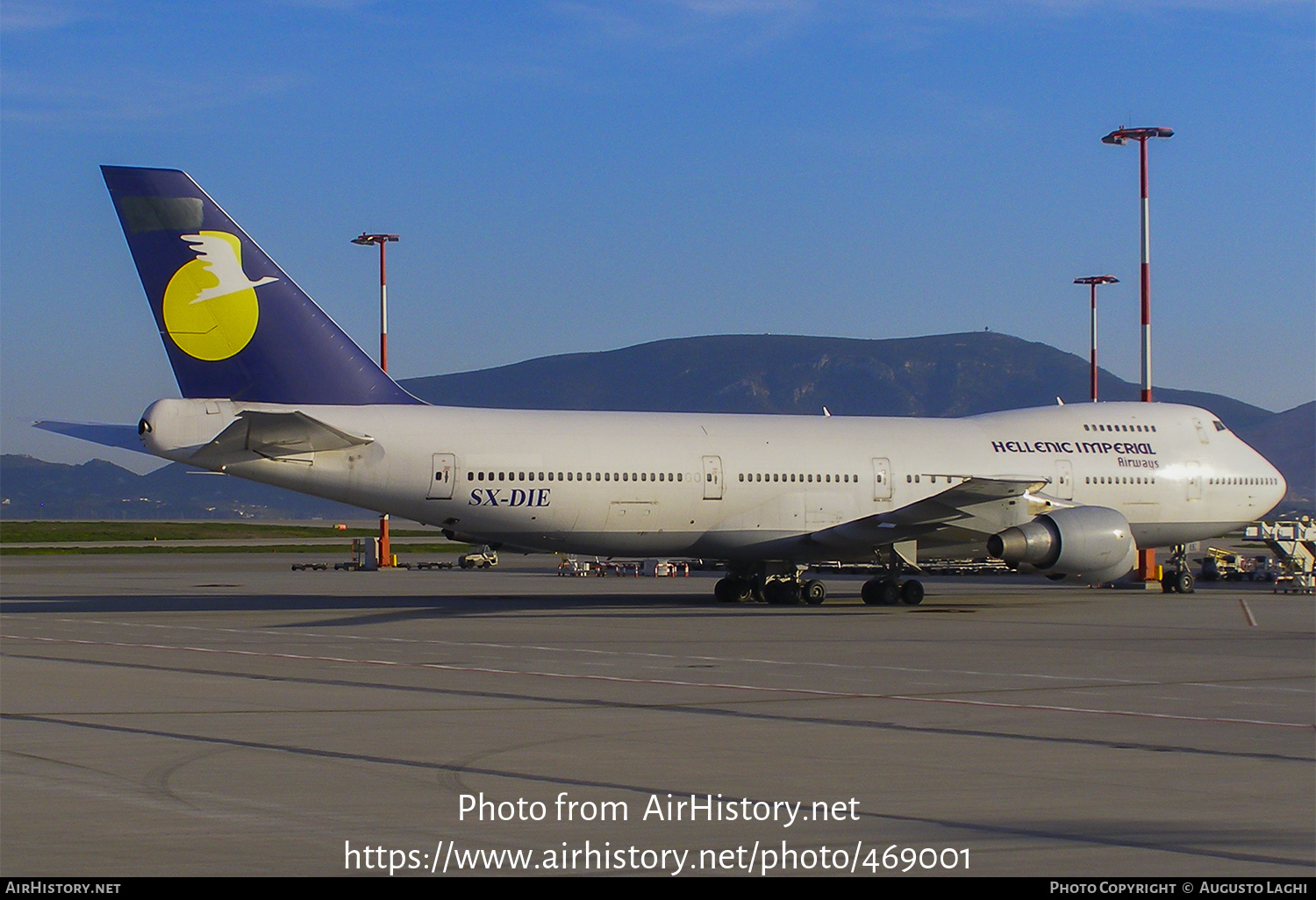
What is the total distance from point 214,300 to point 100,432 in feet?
14.1

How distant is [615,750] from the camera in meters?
11.4

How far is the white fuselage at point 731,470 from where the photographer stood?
27250 mm

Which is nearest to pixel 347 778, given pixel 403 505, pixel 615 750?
pixel 615 750

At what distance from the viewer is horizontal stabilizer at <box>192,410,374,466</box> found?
25047mm

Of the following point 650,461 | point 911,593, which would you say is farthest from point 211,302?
point 911,593

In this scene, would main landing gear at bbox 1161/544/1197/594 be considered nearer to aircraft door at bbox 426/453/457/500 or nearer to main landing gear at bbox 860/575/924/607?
main landing gear at bbox 860/575/924/607

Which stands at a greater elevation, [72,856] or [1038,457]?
[1038,457]

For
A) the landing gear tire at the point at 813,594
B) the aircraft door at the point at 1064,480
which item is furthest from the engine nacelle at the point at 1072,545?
the landing gear tire at the point at 813,594

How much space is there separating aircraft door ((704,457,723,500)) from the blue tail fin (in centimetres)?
782

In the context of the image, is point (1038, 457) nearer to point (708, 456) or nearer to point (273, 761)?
point (708, 456)

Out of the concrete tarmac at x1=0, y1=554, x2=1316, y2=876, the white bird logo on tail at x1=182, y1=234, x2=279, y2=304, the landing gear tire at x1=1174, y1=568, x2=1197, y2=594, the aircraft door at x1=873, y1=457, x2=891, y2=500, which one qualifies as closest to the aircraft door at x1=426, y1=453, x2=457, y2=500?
the concrete tarmac at x1=0, y1=554, x2=1316, y2=876

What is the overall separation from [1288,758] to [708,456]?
64.8 ft

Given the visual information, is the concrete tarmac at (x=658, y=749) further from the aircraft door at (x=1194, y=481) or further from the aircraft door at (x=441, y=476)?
the aircraft door at (x=1194, y=481)
